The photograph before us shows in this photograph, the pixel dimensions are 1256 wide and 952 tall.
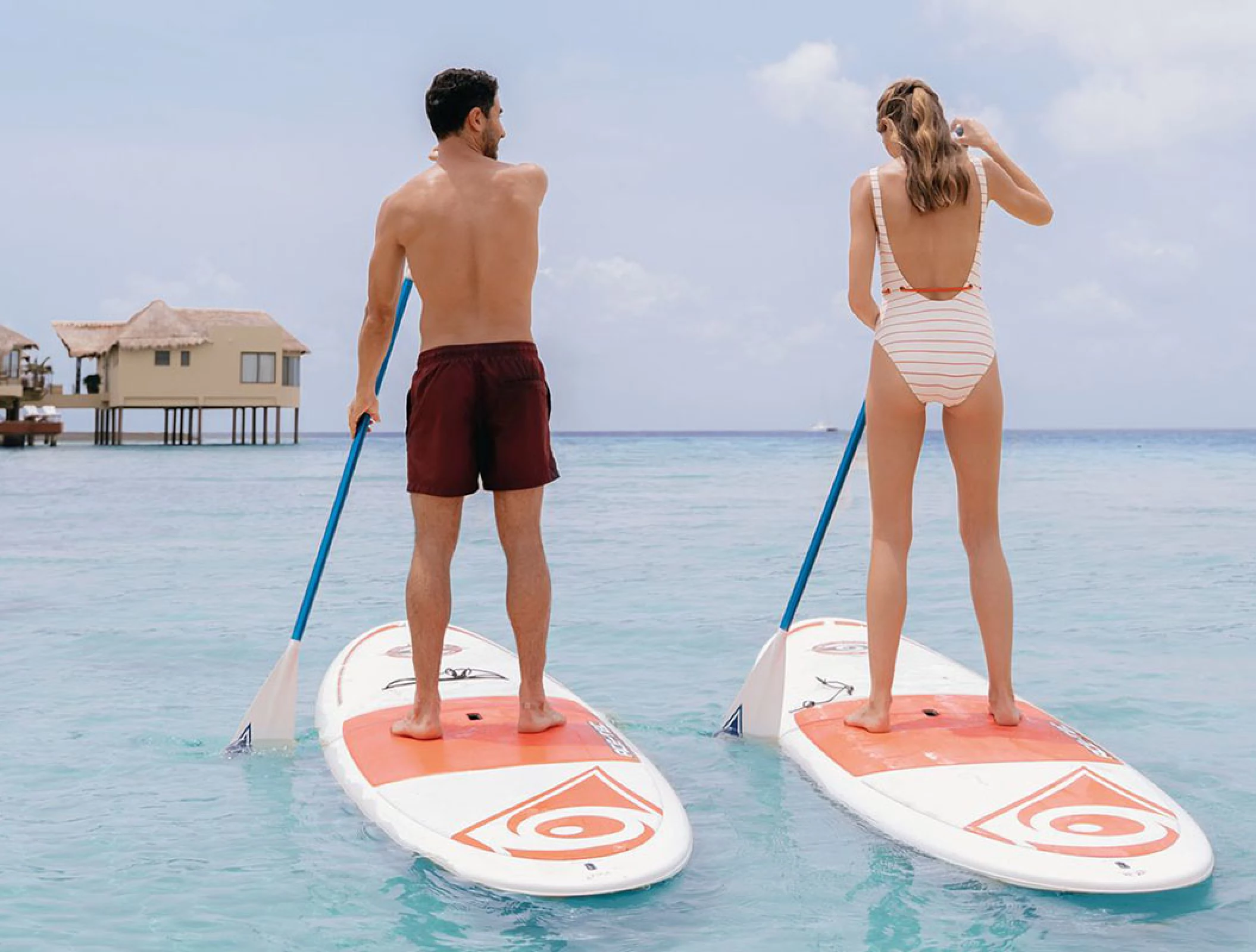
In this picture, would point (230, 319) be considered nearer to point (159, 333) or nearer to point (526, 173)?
point (159, 333)

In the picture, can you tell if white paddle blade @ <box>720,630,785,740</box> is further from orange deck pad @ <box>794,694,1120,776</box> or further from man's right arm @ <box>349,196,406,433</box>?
man's right arm @ <box>349,196,406,433</box>

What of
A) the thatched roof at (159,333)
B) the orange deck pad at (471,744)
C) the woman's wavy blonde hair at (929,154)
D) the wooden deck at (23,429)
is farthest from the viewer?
the wooden deck at (23,429)

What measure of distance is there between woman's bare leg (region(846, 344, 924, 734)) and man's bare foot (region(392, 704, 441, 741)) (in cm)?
130

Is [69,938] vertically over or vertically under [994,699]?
under

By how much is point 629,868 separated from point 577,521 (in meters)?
13.3

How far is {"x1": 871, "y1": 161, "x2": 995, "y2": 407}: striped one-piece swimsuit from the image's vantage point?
370 centimetres

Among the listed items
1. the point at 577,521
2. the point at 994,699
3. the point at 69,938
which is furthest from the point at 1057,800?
the point at 577,521

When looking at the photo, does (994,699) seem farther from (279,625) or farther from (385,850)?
(279,625)

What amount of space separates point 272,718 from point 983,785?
245cm

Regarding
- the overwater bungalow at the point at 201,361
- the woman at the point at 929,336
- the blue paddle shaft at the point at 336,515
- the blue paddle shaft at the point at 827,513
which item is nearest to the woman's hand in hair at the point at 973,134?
the woman at the point at 929,336

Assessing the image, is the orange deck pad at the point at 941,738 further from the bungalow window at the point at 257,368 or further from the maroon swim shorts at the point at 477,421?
the bungalow window at the point at 257,368

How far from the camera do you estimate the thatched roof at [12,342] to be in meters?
44.6

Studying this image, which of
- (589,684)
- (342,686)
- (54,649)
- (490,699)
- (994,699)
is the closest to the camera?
(994,699)

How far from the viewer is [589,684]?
5.81 metres
